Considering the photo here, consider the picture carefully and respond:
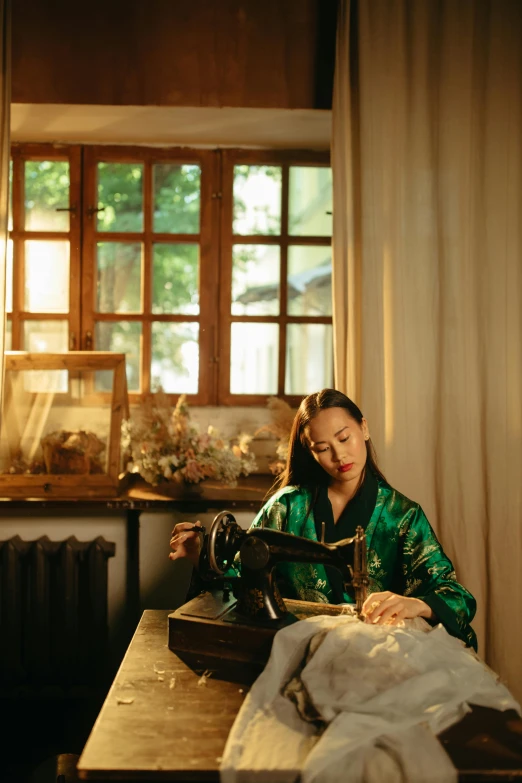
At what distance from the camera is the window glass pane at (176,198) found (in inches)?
132


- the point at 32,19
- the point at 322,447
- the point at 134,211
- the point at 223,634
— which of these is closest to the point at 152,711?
the point at 223,634

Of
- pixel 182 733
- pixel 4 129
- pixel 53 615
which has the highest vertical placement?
pixel 4 129

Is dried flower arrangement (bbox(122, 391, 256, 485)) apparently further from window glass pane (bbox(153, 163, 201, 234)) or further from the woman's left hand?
the woman's left hand

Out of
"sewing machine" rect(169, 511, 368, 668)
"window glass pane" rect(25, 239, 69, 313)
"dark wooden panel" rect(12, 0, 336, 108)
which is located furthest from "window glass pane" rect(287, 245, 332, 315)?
"sewing machine" rect(169, 511, 368, 668)

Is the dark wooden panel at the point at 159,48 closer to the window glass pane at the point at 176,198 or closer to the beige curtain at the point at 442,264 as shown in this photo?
the beige curtain at the point at 442,264

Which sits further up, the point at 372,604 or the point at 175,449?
the point at 175,449

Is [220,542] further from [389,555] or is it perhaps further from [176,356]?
[176,356]

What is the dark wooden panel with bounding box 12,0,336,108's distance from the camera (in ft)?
9.67

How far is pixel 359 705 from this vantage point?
130 centimetres

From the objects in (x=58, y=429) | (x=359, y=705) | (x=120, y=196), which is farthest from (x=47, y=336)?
(x=359, y=705)

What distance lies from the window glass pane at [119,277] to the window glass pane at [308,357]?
747 mm

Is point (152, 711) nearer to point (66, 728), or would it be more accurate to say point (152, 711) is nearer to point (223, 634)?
point (223, 634)

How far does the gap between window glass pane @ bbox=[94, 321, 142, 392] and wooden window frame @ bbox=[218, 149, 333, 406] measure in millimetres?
395

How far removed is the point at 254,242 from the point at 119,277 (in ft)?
2.17
